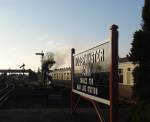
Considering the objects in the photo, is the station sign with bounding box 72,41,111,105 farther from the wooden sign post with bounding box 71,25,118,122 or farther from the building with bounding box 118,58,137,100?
the building with bounding box 118,58,137,100

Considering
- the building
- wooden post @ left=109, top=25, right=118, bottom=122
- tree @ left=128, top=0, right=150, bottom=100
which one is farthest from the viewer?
the building

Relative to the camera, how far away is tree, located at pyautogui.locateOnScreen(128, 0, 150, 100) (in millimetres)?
16859

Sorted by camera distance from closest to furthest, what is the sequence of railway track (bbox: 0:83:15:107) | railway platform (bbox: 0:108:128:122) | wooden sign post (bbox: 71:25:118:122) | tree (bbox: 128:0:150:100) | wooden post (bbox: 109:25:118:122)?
1. wooden post (bbox: 109:25:118:122)
2. wooden sign post (bbox: 71:25:118:122)
3. railway platform (bbox: 0:108:128:122)
4. tree (bbox: 128:0:150:100)
5. railway track (bbox: 0:83:15:107)

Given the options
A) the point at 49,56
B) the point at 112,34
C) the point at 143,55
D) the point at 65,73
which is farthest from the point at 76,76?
the point at 49,56

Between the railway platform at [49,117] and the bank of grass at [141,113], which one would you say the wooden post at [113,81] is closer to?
the bank of grass at [141,113]

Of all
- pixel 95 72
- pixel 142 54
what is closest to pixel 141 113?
pixel 95 72

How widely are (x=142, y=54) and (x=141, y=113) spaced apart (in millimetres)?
8382

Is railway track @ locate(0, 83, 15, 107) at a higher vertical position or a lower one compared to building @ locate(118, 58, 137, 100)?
lower

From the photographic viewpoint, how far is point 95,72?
37.7ft

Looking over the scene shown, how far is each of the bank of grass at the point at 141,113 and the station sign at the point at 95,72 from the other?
0.64 m

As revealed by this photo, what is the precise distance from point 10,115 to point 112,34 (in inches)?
276

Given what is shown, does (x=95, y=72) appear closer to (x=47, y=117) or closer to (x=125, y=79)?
(x=47, y=117)

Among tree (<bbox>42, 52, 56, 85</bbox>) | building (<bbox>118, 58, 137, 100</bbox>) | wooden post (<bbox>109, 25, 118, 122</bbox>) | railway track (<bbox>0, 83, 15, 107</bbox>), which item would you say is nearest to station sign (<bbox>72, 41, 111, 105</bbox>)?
wooden post (<bbox>109, 25, 118, 122</bbox>)

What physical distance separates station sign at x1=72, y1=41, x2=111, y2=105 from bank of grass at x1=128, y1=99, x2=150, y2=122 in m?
0.64
